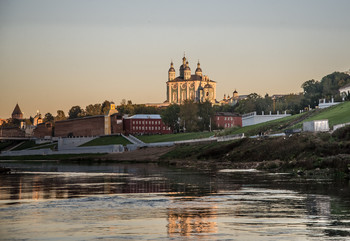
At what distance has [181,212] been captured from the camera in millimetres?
29703

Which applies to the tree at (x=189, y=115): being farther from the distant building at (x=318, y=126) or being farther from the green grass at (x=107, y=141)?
the distant building at (x=318, y=126)

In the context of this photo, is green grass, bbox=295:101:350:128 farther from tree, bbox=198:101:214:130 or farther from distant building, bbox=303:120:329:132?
tree, bbox=198:101:214:130

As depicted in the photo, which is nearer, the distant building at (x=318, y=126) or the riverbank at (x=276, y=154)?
the riverbank at (x=276, y=154)

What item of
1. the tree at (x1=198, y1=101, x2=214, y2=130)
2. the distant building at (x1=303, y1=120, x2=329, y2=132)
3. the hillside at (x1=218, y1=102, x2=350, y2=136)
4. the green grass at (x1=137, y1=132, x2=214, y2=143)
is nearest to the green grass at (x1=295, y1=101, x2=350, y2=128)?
the hillside at (x1=218, y1=102, x2=350, y2=136)

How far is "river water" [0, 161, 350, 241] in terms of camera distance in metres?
23.4

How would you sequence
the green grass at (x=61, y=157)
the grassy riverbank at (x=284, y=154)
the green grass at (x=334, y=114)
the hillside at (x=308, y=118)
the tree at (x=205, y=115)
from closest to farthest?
1. the grassy riverbank at (x=284, y=154)
2. the green grass at (x=334, y=114)
3. the hillside at (x=308, y=118)
4. the green grass at (x=61, y=157)
5. the tree at (x=205, y=115)

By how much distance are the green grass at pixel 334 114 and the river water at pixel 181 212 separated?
59526 millimetres

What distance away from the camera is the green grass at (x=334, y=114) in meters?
103

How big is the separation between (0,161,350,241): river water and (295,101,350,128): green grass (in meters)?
59.5

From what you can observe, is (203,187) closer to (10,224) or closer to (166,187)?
(166,187)

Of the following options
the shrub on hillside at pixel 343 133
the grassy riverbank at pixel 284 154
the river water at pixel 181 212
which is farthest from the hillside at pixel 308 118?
the river water at pixel 181 212

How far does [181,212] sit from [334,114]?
87.8 meters

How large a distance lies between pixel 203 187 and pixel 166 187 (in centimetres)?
272

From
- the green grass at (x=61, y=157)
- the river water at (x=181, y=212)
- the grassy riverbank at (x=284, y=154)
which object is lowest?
the river water at (x=181, y=212)
